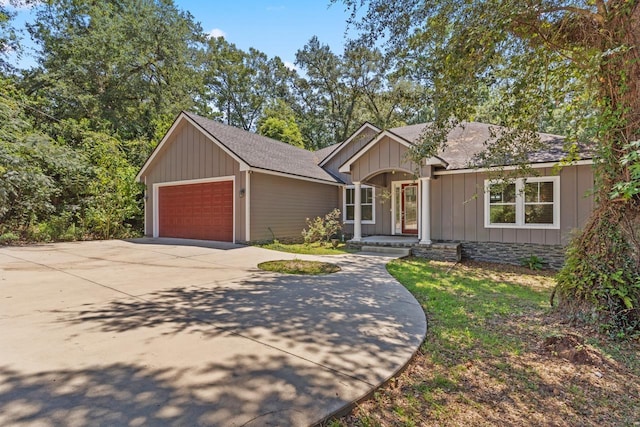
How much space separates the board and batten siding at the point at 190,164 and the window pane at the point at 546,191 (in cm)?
922

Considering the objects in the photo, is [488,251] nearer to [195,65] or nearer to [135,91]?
[135,91]

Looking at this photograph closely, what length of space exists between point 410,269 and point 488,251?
152 inches

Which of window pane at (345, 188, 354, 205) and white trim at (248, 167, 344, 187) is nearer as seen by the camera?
white trim at (248, 167, 344, 187)

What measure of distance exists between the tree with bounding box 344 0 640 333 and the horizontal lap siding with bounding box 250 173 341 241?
22.6 feet

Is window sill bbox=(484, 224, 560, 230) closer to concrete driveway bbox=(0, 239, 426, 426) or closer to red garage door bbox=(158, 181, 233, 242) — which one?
concrete driveway bbox=(0, 239, 426, 426)

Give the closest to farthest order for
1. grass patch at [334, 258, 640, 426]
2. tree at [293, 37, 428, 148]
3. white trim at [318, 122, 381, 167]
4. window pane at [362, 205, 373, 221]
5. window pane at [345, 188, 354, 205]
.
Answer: grass patch at [334, 258, 640, 426] → window pane at [362, 205, 373, 221] → white trim at [318, 122, 381, 167] → window pane at [345, 188, 354, 205] → tree at [293, 37, 428, 148]

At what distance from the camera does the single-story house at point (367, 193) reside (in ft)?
31.5

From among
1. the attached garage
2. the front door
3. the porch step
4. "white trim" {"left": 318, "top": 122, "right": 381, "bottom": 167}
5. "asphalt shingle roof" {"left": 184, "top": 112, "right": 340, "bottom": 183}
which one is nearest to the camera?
the porch step

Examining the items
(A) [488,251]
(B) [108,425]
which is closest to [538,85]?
(A) [488,251]

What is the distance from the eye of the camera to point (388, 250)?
1059 centimetres

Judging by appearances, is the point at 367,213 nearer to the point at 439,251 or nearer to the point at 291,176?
the point at 291,176

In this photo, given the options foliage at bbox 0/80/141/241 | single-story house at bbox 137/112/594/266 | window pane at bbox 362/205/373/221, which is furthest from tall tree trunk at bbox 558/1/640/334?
foliage at bbox 0/80/141/241

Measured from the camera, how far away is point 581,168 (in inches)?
360

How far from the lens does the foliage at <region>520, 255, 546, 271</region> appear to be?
9.48 meters
